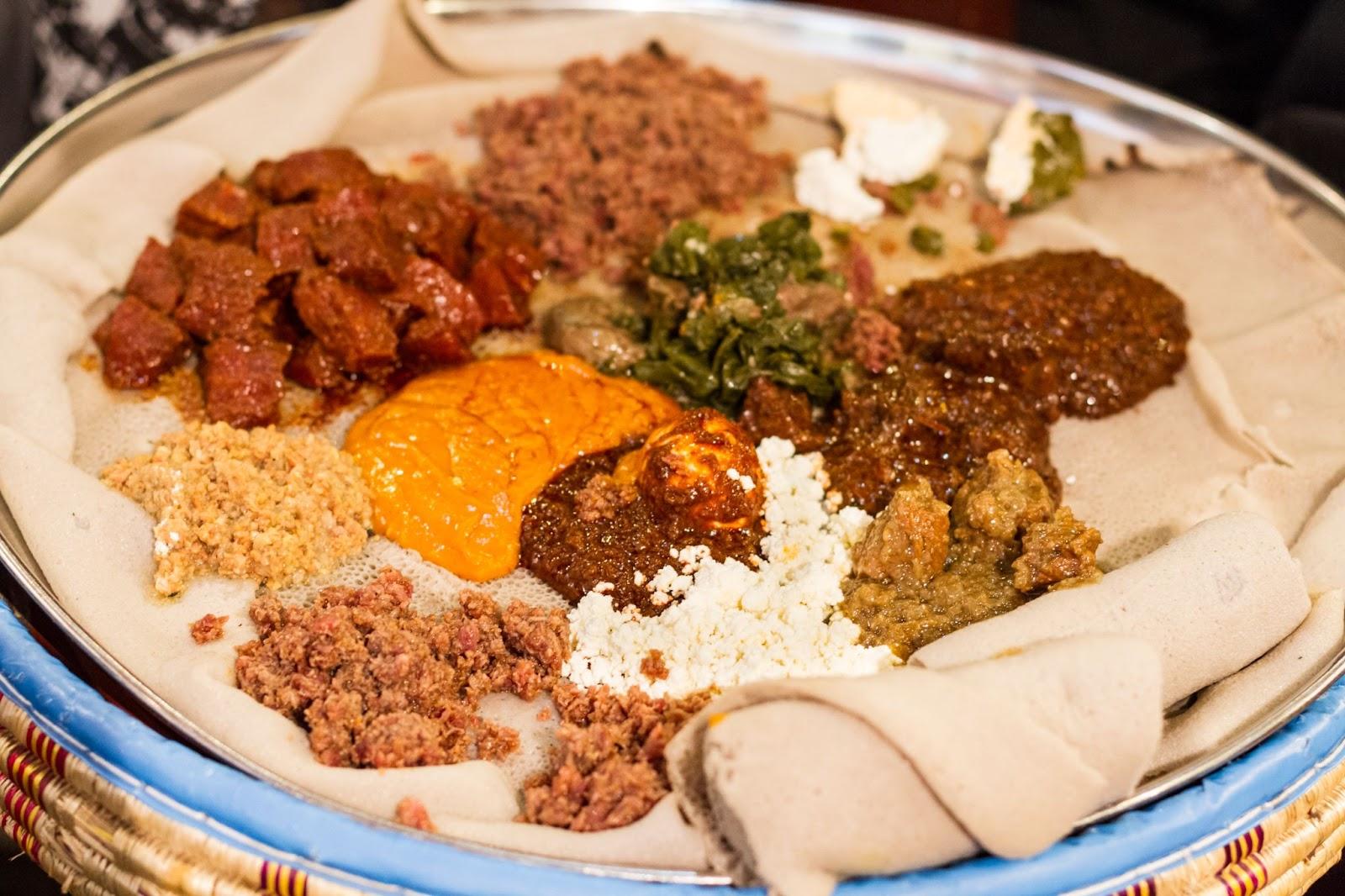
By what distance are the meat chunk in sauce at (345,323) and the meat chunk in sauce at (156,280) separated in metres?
0.40

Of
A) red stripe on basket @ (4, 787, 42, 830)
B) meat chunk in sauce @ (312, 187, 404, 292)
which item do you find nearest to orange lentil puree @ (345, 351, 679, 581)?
meat chunk in sauce @ (312, 187, 404, 292)

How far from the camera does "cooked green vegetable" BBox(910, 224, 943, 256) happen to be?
431 cm

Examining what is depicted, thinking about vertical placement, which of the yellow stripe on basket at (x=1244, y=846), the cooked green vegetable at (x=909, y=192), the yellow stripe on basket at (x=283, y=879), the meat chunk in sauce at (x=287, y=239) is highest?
the cooked green vegetable at (x=909, y=192)

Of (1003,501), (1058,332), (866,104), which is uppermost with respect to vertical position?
(866,104)

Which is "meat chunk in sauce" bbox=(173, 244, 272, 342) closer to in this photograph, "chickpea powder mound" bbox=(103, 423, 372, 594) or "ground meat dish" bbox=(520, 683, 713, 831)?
"chickpea powder mound" bbox=(103, 423, 372, 594)

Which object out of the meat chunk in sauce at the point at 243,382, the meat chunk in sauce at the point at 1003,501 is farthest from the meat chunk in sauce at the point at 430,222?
the meat chunk in sauce at the point at 1003,501

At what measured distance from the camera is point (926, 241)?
4305 mm

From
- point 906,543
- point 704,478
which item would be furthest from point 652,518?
point 906,543

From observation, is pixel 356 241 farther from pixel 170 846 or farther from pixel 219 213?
pixel 170 846

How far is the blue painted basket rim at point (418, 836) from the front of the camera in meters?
2.31

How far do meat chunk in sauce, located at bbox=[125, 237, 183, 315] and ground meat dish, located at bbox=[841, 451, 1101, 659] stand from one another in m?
2.32

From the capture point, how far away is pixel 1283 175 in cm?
451

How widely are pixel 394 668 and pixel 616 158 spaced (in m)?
2.30

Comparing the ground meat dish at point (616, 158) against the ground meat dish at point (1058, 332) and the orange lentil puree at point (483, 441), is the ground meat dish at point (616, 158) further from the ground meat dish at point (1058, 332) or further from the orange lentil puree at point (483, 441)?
the ground meat dish at point (1058, 332)
